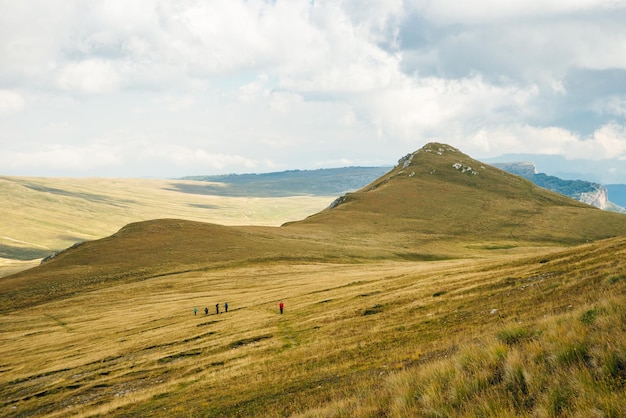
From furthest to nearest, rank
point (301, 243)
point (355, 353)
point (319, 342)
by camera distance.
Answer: point (301, 243), point (319, 342), point (355, 353)

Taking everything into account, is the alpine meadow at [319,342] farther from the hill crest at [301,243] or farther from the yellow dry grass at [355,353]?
the hill crest at [301,243]

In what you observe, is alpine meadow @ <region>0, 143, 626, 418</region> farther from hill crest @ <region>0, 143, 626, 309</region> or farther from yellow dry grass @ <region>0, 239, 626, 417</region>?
hill crest @ <region>0, 143, 626, 309</region>

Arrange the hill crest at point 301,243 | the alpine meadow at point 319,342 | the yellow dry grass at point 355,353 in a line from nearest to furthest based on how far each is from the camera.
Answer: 1. the yellow dry grass at point 355,353
2. the alpine meadow at point 319,342
3. the hill crest at point 301,243

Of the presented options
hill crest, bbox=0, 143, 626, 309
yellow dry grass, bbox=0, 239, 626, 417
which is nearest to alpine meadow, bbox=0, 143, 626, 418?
yellow dry grass, bbox=0, 239, 626, 417

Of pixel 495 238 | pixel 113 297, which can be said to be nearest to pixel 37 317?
pixel 113 297

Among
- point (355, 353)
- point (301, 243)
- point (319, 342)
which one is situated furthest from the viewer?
point (301, 243)

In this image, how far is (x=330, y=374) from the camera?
75.6 ft

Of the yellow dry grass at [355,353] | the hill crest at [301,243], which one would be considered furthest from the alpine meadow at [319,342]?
the hill crest at [301,243]

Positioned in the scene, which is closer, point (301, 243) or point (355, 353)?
point (355, 353)

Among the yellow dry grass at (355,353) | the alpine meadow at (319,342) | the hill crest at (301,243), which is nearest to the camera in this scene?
the yellow dry grass at (355,353)

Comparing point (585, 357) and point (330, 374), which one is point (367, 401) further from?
point (330, 374)

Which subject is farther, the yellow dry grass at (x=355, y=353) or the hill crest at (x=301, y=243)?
the hill crest at (x=301, y=243)

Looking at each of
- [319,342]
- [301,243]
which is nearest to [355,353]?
[319,342]

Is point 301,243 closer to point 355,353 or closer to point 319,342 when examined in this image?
point 319,342
